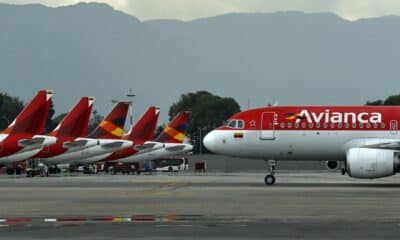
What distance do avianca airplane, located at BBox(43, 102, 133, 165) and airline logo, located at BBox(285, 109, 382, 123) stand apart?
33.6 meters

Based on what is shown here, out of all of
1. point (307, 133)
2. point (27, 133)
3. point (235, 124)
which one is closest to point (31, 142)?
point (27, 133)

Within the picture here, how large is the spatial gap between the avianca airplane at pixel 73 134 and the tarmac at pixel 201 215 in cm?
3636

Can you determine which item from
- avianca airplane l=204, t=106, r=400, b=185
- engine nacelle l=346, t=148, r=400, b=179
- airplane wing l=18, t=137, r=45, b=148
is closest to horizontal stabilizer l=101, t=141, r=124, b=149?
airplane wing l=18, t=137, r=45, b=148

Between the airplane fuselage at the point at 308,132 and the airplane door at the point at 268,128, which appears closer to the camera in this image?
the airplane fuselage at the point at 308,132

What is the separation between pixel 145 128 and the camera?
95812 millimetres

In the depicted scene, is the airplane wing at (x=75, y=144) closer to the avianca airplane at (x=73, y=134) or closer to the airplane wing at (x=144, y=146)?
the avianca airplane at (x=73, y=134)

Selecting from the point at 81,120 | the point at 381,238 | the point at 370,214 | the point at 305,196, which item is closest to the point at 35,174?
the point at 81,120

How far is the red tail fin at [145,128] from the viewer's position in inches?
3745

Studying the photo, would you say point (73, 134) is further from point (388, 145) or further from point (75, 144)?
point (388, 145)

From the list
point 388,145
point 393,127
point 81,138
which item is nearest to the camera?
point 388,145

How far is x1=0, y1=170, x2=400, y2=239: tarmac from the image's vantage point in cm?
2238

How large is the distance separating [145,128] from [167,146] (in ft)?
10.1

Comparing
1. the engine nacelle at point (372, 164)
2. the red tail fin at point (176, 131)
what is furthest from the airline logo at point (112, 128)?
the engine nacelle at point (372, 164)

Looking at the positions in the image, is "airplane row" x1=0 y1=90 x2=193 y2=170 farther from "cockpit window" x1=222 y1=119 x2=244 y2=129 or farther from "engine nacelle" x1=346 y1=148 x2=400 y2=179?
"engine nacelle" x1=346 y1=148 x2=400 y2=179
